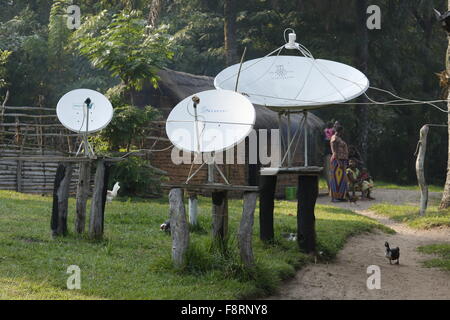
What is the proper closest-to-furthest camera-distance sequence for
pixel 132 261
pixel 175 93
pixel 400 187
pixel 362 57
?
pixel 132 261
pixel 175 93
pixel 362 57
pixel 400 187

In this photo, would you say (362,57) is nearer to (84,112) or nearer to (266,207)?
(266,207)

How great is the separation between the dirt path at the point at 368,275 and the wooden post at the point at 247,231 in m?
0.57

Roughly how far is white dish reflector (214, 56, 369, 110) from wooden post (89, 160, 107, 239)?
7.19ft

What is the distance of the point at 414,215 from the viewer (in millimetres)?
16734

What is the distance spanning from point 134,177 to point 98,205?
22.1 feet

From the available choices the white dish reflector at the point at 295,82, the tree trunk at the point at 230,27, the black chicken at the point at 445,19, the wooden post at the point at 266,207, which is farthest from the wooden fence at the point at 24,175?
the black chicken at the point at 445,19

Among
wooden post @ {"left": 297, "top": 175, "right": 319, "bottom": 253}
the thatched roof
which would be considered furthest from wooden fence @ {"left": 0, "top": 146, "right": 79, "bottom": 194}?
wooden post @ {"left": 297, "top": 175, "right": 319, "bottom": 253}

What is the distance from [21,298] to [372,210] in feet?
43.2

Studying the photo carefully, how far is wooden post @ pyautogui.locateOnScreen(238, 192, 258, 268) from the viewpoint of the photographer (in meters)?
8.63

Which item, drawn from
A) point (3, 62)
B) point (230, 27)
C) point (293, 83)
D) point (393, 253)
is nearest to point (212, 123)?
point (293, 83)

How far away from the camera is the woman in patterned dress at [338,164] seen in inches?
728

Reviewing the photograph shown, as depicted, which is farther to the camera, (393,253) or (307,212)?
(393,253)
